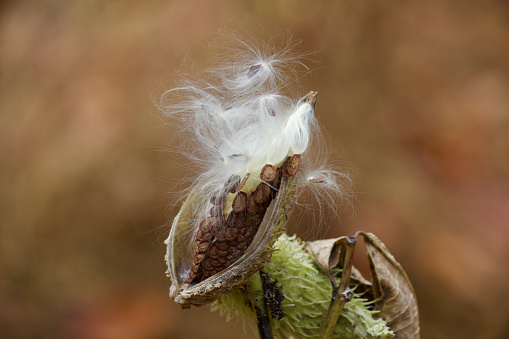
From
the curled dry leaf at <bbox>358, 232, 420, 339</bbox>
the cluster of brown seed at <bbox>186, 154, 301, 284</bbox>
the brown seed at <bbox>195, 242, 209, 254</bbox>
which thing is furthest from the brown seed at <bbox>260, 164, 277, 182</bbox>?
the curled dry leaf at <bbox>358, 232, 420, 339</bbox>

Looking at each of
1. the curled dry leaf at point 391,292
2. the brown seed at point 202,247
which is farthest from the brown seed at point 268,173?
the curled dry leaf at point 391,292

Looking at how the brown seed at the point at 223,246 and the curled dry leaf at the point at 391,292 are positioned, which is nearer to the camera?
the brown seed at the point at 223,246

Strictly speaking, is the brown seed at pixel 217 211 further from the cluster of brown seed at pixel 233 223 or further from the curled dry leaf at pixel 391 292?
the curled dry leaf at pixel 391 292

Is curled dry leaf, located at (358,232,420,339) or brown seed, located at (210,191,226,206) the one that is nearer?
brown seed, located at (210,191,226,206)

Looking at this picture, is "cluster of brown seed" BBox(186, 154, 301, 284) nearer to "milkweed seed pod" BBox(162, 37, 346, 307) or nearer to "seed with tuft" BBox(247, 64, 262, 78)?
"milkweed seed pod" BBox(162, 37, 346, 307)

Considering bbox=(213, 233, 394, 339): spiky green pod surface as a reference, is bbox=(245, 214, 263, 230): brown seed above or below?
above

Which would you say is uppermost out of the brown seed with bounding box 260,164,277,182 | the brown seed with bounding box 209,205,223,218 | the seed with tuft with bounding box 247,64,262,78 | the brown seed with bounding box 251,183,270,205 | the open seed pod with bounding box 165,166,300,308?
the seed with tuft with bounding box 247,64,262,78

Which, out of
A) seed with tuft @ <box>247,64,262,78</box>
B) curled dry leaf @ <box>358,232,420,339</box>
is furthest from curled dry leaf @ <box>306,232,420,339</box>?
seed with tuft @ <box>247,64,262,78</box>

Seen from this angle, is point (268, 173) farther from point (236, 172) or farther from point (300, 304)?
point (300, 304)
